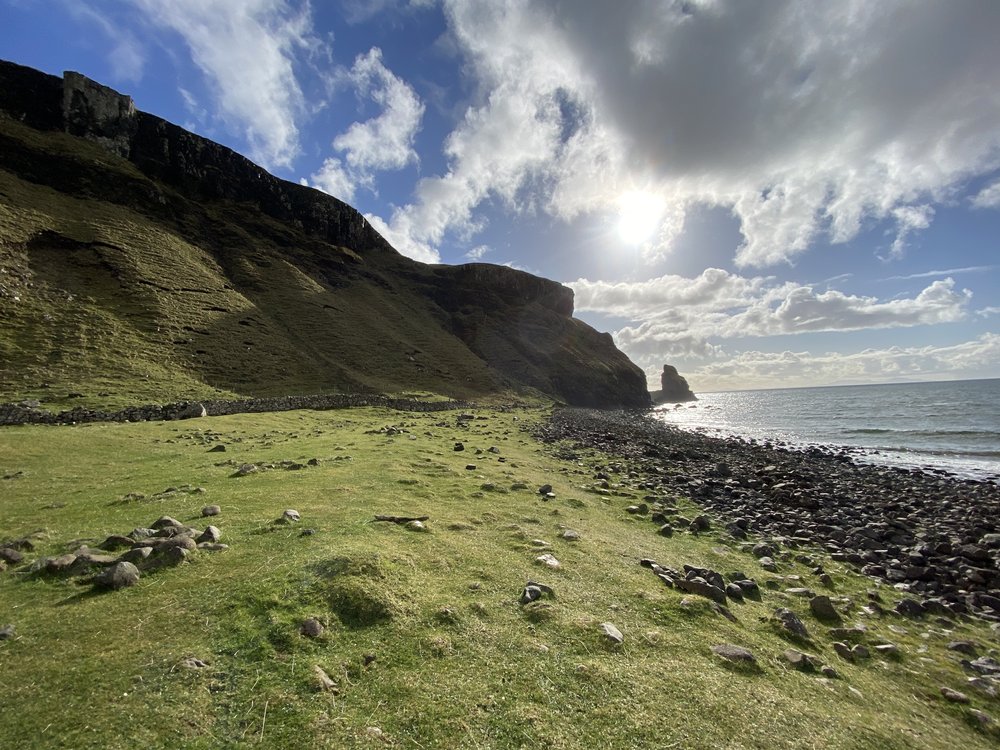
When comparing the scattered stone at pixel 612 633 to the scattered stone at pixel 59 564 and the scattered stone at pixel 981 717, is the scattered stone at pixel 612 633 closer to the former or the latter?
the scattered stone at pixel 981 717

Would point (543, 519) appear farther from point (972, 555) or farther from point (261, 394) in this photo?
point (261, 394)

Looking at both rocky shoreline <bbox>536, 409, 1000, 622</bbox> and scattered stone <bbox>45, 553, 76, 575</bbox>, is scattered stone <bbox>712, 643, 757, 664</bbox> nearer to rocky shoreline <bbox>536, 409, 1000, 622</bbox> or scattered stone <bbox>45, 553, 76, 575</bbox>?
rocky shoreline <bbox>536, 409, 1000, 622</bbox>

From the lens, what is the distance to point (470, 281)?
456ft

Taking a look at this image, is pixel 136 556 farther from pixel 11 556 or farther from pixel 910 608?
pixel 910 608

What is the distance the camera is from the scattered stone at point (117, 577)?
5738 mm

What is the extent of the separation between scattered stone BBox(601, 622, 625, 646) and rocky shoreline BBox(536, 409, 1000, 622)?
7.60 meters

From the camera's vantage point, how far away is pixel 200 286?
64688 mm

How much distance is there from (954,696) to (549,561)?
5.73 meters

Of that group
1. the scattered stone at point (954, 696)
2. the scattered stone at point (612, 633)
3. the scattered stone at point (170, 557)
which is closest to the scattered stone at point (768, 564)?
the scattered stone at point (954, 696)

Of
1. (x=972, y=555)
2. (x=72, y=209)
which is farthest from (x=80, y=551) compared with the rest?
(x=72, y=209)

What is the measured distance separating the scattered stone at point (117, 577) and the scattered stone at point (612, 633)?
6269 mm

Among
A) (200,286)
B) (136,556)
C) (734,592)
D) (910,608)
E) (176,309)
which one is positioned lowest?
(910,608)

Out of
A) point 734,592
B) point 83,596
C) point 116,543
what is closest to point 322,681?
point 83,596

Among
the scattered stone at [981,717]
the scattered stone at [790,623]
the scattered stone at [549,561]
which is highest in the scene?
the scattered stone at [549,561]
